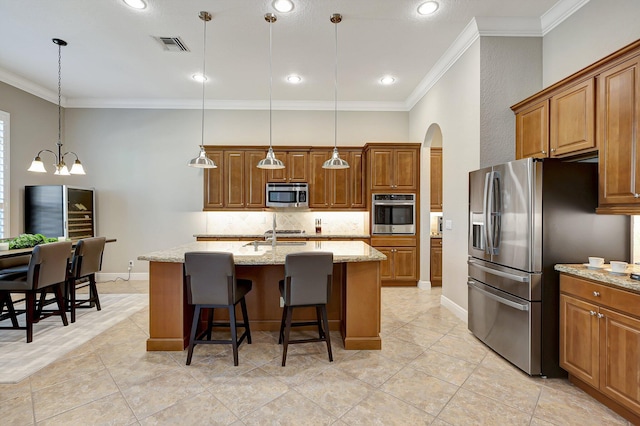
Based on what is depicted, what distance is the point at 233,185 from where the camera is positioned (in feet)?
18.1

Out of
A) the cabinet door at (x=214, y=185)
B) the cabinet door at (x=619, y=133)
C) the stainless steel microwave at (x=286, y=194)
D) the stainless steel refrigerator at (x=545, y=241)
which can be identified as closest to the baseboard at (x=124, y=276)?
the cabinet door at (x=214, y=185)

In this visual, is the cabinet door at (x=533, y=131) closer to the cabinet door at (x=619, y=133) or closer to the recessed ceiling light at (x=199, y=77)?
the cabinet door at (x=619, y=133)

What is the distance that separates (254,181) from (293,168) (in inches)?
30.3

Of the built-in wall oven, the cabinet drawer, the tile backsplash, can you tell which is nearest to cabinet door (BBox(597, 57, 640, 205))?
the cabinet drawer

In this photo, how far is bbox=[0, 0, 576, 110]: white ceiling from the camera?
3.05m

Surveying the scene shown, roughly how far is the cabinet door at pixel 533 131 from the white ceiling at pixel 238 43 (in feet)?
3.39

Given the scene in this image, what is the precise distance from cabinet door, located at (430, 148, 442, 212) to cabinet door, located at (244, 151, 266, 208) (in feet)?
10.5

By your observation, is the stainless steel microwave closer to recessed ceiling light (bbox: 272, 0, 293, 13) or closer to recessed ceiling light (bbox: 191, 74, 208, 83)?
recessed ceiling light (bbox: 191, 74, 208, 83)

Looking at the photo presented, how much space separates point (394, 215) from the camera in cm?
521

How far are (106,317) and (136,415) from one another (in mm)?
2356

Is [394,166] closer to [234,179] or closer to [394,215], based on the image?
[394,215]

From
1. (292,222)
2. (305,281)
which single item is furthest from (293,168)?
(305,281)

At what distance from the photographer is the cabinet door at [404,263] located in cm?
→ 518

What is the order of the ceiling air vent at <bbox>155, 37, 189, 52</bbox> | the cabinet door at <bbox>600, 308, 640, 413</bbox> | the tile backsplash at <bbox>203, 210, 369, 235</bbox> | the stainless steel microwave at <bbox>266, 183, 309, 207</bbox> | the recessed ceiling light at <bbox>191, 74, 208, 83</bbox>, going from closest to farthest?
1. the cabinet door at <bbox>600, 308, 640, 413</bbox>
2. the ceiling air vent at <bbox>155, 37, 189, 52</bbox>
3. the recessed ceiling light at <bbox>191, 74, 208, 83</bbox>
4. the stainless steel microwave at <bbox>266, 183, 309, 207</bbox>
5. the tile backsplash at <bbox>203, 210, 369, 235</bbox>
